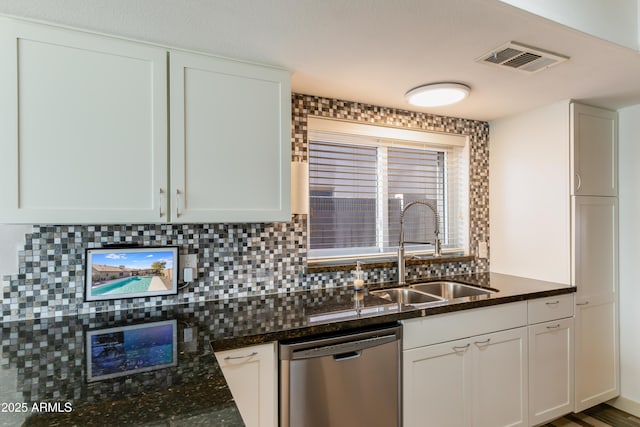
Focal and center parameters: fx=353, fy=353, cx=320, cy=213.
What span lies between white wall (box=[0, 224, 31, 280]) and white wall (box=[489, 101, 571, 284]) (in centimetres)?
302

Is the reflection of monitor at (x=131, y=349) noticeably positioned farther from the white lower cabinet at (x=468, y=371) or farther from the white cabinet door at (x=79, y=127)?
the white lower cabinet at (x=468, y=371)

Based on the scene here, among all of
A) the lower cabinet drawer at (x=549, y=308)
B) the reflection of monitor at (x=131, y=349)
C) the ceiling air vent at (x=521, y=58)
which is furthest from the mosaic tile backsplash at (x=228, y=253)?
the ceiling air vent at (x=521, y=58)

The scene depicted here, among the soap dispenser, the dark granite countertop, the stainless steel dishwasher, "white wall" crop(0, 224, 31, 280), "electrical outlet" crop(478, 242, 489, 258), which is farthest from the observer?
"electrical outlet" crop(478, 242, 489, 258)

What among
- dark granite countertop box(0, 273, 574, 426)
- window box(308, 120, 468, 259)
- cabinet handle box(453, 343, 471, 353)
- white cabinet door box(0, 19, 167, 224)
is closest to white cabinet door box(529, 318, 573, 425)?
dark granite countertop box(0, 273, 574, 426)

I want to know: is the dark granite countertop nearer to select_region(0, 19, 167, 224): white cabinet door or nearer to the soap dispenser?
the soap dispenser

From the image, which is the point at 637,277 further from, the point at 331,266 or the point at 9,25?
the point at 9,25

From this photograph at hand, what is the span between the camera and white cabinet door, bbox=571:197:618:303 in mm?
2328

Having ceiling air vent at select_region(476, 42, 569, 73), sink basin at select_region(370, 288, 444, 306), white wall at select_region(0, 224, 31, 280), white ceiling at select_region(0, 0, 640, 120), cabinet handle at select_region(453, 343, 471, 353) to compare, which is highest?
white ceiling at select_region(0, 0, 640, 120)

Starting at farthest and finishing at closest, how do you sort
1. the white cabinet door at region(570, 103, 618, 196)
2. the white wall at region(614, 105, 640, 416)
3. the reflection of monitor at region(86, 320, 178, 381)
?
1. the white wall at region(614, 105, 640, 416)
2. the white cabinet door at region(570, 103, 618, 196)
3. the reflection of monitor at region(86, 320, 178, 381)

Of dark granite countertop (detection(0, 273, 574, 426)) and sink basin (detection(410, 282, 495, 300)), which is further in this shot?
sink basin (detection(410, 282, 495, 300))

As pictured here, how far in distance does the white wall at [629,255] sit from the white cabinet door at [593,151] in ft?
0.18

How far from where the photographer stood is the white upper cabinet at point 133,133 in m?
1.35

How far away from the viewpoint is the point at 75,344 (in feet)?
4.33

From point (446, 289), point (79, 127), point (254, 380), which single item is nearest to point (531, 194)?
point (446, 289)
